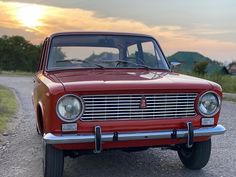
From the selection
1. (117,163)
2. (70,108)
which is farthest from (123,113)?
(117,163)

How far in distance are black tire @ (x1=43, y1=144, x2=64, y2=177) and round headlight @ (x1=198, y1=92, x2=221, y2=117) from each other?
5.69 ft

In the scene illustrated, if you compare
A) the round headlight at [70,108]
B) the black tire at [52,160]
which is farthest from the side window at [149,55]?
the black tire at [52,160]

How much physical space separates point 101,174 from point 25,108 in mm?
8113

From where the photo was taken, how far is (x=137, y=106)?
4.95 meters

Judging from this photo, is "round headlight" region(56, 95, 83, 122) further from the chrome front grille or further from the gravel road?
the gravel road

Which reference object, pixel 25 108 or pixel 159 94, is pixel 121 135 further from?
pixel 25 108

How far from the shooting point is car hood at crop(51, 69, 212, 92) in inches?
188

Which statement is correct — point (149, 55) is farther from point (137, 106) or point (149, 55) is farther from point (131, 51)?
point (137, 106)

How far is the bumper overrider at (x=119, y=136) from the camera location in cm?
469

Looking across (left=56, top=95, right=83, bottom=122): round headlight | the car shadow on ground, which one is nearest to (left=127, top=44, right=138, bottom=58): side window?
the car shadow on ground

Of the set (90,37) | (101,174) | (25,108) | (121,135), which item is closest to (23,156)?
(101,174)

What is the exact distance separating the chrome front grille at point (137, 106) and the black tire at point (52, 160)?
60cm

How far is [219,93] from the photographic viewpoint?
523 centimetres

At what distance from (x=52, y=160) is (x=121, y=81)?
1.22 m
